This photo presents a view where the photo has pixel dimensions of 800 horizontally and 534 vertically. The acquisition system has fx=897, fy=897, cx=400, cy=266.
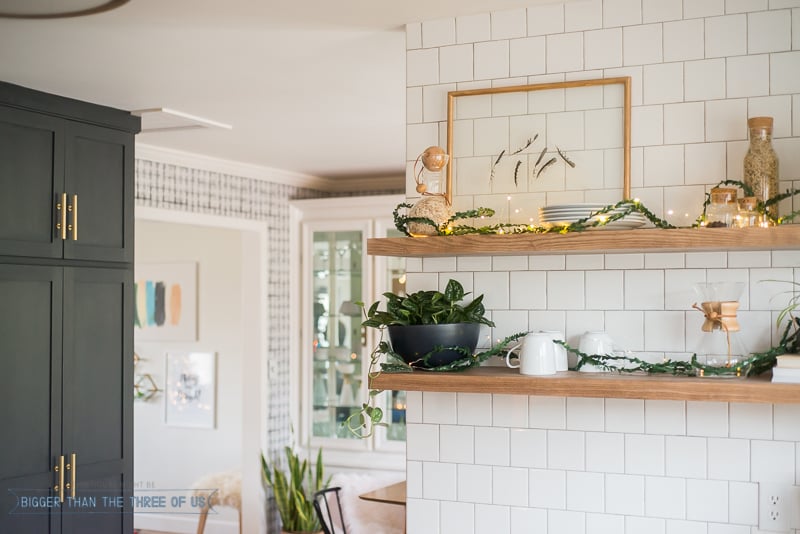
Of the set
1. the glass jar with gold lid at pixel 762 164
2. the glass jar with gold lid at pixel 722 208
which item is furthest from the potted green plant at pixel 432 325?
the glass jar with gold lid at pixel 762 164

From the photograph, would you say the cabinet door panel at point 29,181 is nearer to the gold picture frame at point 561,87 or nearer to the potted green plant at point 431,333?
the potted green plant at point 431,333

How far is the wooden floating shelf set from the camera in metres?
2.17

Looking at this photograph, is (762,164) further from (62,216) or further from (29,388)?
→ (29,388)

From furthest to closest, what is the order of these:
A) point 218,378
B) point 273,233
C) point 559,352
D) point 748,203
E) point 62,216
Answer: point 218,378 < point 273,233 < point 62,216 < point 559,352 < point 748,203

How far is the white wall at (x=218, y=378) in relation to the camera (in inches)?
269

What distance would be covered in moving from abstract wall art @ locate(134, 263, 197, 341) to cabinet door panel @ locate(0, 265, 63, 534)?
3.38m

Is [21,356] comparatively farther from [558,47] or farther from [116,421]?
[558,47]

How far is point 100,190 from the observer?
3824 mm

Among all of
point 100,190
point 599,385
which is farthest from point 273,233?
point 599,385

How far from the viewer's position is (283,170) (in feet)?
20.2

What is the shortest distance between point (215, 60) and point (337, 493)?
84.0 inches

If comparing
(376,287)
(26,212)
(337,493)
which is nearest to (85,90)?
(26,212)

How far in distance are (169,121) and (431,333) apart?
7.46 ft

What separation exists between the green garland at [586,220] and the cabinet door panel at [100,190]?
5.56 ft
